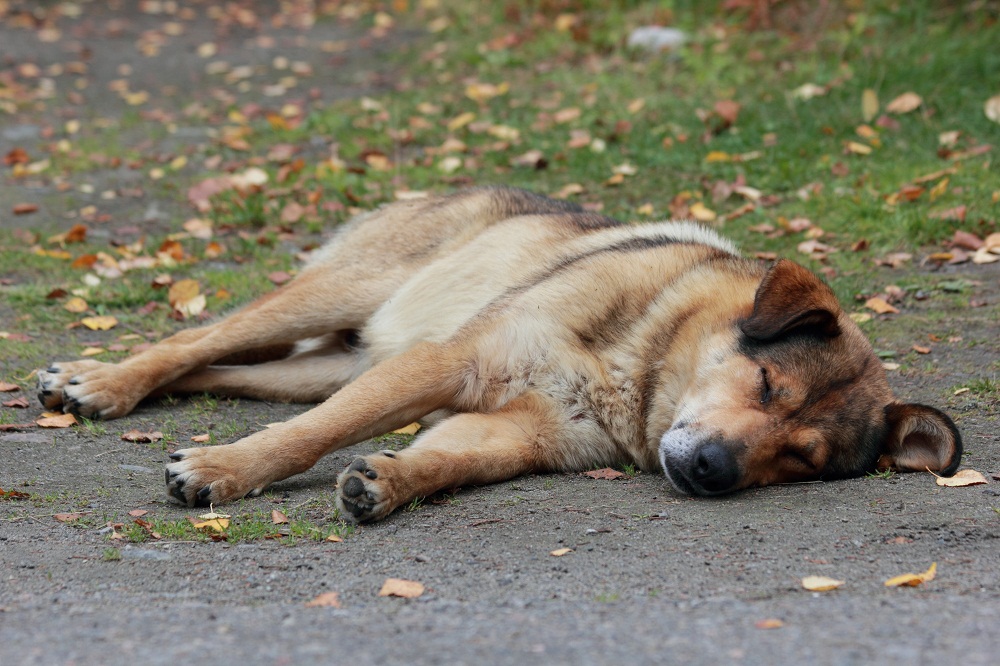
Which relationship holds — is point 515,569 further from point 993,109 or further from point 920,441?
point 993,109

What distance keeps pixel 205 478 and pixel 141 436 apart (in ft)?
3.47

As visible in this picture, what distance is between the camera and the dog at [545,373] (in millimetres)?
4195

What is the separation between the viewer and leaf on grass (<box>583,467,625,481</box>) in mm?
4621

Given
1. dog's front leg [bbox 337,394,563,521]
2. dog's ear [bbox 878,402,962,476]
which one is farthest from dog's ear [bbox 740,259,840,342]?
dog's front leg [bbox 337,394,563,521]

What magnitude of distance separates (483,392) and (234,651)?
2188 mm

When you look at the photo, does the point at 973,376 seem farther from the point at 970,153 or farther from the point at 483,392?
the point at 970,153

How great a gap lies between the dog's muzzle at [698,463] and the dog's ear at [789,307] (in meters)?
0.53

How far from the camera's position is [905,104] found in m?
9.71

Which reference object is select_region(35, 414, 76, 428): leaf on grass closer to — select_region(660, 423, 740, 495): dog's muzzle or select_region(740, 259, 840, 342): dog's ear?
select_region(660, 423, 740, 495): dog's muzzle

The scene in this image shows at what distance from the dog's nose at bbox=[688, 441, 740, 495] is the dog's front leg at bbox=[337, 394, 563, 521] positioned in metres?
0.77

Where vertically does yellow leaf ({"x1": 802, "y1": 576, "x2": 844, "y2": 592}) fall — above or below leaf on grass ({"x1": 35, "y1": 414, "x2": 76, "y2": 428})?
above

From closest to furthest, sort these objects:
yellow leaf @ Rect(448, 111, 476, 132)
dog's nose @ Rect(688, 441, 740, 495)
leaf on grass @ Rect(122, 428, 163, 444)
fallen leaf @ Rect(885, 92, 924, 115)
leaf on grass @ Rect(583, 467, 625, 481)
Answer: dog's nose @ Rect(688, 441, 740, 495) → leaf on grass @ Rect(583, 467, 625, 481) → leaf on grass @ Rect(122, 428, 163, 444) → fallen leaf @ Rect(885, 92, 924, 115) → yellow leaf @ Rect(448, 111, 476, 132)

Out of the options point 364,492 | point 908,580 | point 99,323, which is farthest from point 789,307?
point 99,323

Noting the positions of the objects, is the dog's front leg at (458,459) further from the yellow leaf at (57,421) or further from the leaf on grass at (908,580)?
the yellow leaf at (57,421)
